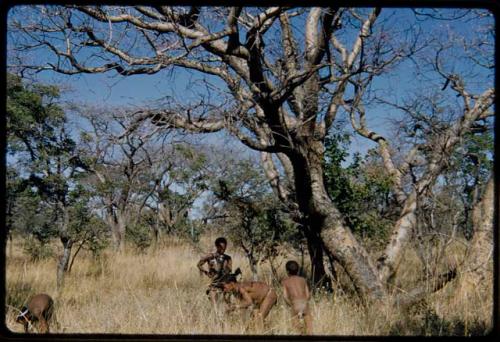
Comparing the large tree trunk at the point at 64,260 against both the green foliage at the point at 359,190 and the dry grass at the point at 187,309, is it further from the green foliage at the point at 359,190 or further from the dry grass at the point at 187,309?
the green foliage at the point at 359,190

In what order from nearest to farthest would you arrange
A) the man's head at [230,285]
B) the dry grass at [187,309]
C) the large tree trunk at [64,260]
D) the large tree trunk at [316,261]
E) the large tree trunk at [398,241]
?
the dry grass at [187,309] → the man's head at [230,285] → the large tree trunk at [398,241] → the large tree trunk at [316,261] → the large tree trunk at [64,260]

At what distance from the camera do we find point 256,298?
3.89 metres

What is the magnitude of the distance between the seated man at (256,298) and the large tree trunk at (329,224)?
1.48m

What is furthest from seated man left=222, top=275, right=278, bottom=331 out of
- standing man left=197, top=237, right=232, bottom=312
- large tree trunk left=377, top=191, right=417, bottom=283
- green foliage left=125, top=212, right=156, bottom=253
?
green foliage left=125, top=212, right=156, bottom=253

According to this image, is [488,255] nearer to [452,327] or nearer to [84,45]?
[452,327]

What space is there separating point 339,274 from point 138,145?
8.99 ft

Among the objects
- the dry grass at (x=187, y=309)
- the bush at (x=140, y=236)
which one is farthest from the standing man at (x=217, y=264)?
the bush at (x=140, y=236)

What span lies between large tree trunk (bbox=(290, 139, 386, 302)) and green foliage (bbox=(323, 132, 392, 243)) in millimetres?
477

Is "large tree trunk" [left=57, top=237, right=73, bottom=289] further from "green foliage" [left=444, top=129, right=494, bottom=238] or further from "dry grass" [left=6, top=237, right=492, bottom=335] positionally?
"green foliage" [left=444, top=129, right=494, bottom=238]

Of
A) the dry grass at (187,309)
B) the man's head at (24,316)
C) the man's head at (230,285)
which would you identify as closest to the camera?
the man's head at (24,316)

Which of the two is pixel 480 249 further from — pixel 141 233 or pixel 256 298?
pixel 141 233

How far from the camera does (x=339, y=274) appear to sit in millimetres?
5316

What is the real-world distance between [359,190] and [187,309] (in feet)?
10.2

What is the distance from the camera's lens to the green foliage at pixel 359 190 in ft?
20.3
